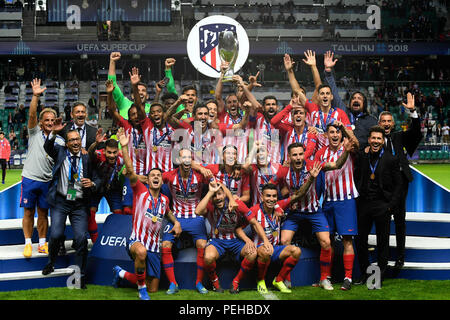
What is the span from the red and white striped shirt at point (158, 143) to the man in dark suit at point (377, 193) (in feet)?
7.57

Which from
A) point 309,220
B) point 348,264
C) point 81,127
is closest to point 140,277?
point 309,220

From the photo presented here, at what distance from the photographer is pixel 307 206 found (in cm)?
616

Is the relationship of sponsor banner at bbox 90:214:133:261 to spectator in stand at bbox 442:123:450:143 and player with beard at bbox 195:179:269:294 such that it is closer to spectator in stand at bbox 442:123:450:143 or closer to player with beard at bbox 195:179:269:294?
player with beard at bbox 195:179:269:294

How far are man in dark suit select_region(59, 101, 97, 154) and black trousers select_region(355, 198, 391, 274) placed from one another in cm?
322

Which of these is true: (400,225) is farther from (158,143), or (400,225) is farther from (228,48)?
(228,48)

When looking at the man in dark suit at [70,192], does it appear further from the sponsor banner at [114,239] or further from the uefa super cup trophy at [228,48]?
the uefa super cup trophy at [228,48]

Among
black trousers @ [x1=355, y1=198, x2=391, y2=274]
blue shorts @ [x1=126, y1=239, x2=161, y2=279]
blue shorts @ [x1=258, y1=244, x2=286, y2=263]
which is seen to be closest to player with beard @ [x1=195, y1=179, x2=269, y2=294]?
blue shorts @ [x1=258, y1=244, x2=286, y2=263]

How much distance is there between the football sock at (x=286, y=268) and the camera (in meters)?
5.85

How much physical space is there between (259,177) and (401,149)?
1.69 meters

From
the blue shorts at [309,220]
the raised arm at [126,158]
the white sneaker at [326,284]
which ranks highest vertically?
the raised arm at [126,158]

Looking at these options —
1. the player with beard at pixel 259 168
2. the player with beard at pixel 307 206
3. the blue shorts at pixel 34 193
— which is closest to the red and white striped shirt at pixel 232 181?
the player with beard at pixel 259 168

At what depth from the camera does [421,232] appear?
7.62m

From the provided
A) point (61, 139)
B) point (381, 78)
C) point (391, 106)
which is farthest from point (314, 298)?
point (381, 78)

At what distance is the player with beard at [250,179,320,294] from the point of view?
5.85m
